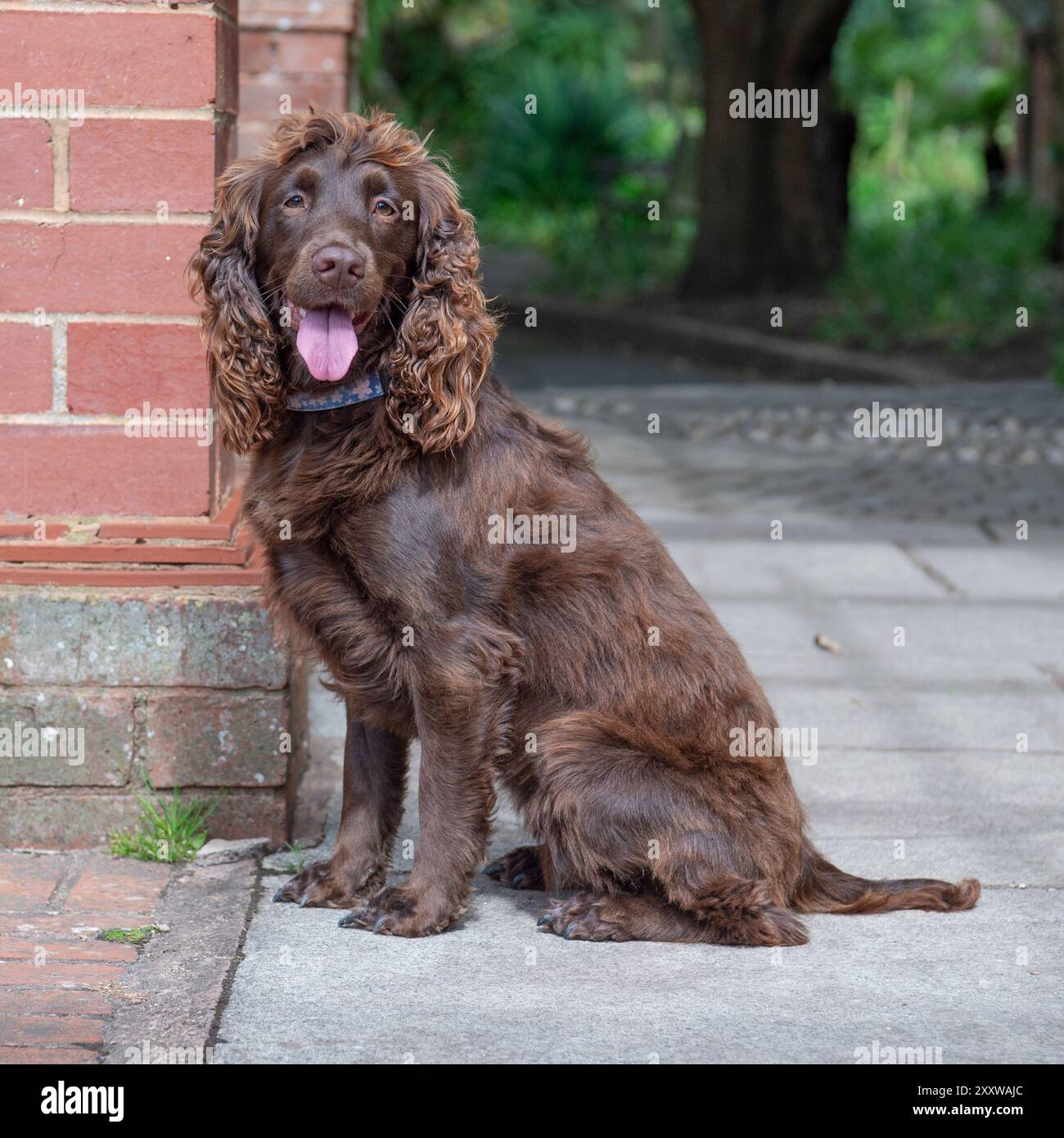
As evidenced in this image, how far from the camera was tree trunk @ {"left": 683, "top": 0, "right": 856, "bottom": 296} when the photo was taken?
16.1 m

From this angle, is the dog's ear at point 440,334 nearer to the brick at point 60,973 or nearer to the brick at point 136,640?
the brick at point 136,640

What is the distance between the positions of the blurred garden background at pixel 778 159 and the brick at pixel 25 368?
5677 millimetres

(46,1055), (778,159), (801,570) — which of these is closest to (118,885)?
(46,1055)

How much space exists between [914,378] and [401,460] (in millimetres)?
10184

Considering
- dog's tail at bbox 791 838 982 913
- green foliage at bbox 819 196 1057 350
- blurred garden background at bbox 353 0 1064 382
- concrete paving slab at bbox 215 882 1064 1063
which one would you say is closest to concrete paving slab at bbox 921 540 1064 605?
dog's tail at bbox 791 838 982 913

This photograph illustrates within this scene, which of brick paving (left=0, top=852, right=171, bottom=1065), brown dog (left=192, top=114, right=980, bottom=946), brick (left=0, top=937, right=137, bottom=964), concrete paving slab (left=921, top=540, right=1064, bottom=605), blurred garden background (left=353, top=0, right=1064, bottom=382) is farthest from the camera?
blurred garden background (left=353, top=0, right=1064, bottom=382)

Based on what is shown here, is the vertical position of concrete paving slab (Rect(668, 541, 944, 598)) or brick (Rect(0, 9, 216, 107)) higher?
brick (Rect(0, 9, 216, 107))

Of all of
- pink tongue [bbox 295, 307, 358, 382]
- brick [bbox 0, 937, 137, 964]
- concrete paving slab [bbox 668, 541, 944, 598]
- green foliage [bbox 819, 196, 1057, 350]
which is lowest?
brick [bbox 0, 937, 137, 964]

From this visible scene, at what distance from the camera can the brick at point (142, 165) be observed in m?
4.04

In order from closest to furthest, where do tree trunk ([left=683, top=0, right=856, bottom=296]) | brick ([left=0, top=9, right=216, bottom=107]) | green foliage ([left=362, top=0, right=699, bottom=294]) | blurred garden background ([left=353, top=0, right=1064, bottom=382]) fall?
brick ([left=0, top=9, right=216, bottom=107]) → blurred garden background ([left=353, top=0, right=1064, bottom=382]) → tree trunk ([left=683, top=0, right=856, bottom=296]) → green foliage ([left=362, top=0, right=699, bottom=294])

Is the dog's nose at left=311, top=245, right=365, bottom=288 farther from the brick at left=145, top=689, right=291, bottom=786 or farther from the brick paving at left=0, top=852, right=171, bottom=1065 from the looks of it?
the brick paving at left=0, top=852, right=171, bottom=1065

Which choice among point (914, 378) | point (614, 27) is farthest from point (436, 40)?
point (914, 378)

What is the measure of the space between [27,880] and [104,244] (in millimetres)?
1621

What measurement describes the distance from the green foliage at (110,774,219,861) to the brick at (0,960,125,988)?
0.68 m
